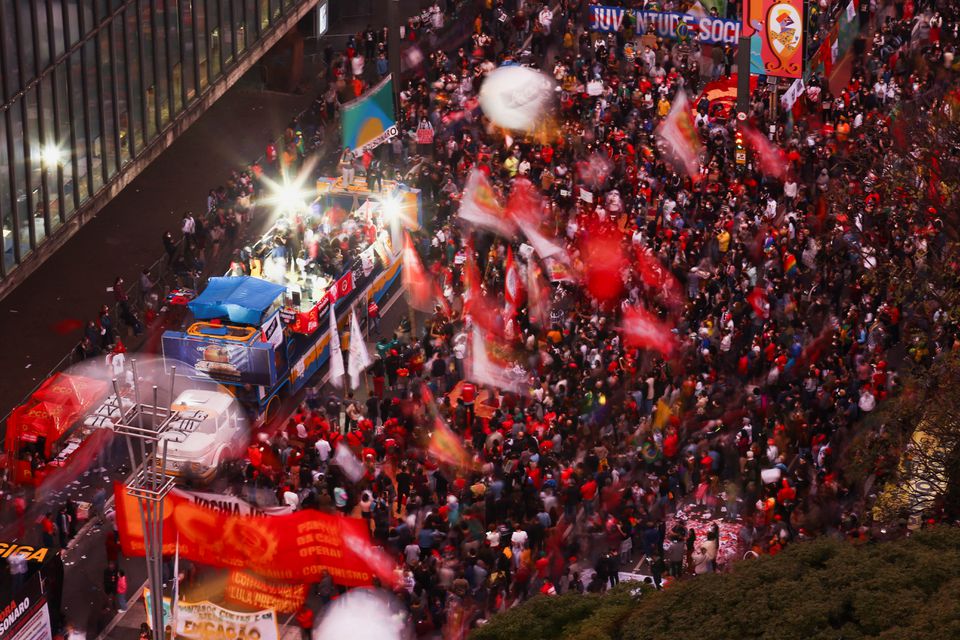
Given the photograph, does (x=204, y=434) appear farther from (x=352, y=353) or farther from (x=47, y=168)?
(x=47, y=168)

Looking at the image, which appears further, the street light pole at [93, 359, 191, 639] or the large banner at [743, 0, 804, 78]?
the large banner at [743, 0, 804, 78]

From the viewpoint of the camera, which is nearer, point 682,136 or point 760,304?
point 760,304

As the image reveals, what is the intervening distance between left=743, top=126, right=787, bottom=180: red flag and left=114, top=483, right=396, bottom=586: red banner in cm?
1825

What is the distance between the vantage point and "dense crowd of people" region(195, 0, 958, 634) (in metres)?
32.3

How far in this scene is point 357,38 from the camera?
55406 mm

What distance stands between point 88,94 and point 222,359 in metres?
8.23

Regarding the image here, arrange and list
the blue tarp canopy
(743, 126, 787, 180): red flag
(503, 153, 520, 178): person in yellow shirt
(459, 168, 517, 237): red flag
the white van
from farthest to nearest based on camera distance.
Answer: (503, 153, 520, 178): person in yellow shirt
(743, 126, 787, 180): red flag
(459, 168, 517, 237): red flag
the blue tarp canopy
the white van

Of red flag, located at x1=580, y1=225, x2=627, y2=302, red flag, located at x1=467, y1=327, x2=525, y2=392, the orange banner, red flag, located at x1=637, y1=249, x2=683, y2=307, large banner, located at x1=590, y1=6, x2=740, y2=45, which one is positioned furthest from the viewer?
large banner, located at x1=590, y1=6, x2=740, y2=45

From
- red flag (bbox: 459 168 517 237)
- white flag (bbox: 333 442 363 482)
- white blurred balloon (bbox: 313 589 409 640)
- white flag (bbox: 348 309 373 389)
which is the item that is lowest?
white blurred balloon (bbox: 313 589 409 640)

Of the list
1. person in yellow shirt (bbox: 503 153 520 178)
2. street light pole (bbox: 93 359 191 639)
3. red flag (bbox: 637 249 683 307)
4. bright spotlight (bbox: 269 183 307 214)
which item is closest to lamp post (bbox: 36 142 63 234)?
bright spotlight (bbox: 269 183 307 214)

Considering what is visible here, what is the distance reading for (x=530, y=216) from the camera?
4397 cm

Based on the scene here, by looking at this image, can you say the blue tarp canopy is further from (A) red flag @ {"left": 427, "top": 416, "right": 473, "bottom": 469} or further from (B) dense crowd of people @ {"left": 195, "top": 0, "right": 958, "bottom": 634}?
(A) red flag @ {"left": 427, "top": 416, "right": 473, "bottom": 469}

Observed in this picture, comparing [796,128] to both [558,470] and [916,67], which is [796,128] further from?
[558,470]

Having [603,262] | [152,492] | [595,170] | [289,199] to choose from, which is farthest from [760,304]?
[152,492]
